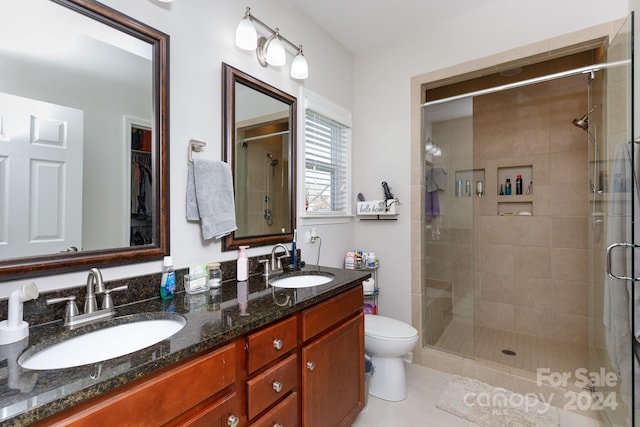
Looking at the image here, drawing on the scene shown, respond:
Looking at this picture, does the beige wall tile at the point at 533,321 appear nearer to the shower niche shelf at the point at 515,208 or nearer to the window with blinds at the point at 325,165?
the shower niche shelf at the point at 515,208

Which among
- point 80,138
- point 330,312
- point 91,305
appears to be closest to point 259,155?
point 80,138

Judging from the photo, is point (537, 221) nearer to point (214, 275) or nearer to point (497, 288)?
point (497, 288)

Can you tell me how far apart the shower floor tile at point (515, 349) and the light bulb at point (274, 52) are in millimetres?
2485

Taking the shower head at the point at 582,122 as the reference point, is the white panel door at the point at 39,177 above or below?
below

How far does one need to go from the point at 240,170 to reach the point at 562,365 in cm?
290

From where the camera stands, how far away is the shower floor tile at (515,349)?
2396 millimetres

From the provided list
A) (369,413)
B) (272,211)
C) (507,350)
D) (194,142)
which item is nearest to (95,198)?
(194,142)

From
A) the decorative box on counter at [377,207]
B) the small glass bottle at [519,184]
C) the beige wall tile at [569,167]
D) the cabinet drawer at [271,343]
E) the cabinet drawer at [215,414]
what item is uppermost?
the beige wall tile at [569,167]

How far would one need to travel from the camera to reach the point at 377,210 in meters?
2.57

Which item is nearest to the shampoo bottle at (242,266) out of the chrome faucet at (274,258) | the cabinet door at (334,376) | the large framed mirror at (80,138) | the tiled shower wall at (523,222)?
the chrome faucet at (274,258)

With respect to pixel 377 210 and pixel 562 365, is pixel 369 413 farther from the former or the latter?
pixel 562 365

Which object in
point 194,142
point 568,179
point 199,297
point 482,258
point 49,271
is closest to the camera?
point 49,271

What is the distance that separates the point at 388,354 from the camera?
195cm

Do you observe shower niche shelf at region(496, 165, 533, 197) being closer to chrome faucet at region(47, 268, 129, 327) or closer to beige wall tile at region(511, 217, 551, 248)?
beige wall tile at region(511, 217, 551, 248)
